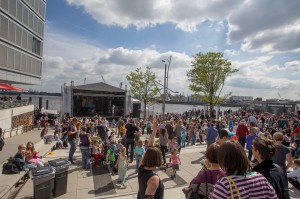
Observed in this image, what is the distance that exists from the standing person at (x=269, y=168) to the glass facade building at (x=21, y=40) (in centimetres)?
2870

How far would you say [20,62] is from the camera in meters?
31.2

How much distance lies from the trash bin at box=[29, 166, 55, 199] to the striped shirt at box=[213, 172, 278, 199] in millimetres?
5290

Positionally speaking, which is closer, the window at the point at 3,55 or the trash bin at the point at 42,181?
the trash bin at the point at 42,181

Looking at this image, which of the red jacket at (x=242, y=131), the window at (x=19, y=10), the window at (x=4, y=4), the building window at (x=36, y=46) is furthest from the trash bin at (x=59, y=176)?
the building window at (x=36, y=46)

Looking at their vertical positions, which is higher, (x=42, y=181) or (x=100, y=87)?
(x=100, y=87)

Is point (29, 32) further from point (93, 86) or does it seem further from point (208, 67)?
point (208, 67)

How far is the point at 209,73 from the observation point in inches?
1283

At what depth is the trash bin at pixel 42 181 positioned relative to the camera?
6211 millimetres

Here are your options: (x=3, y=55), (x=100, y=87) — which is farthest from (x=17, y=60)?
Result: (x=100, y=87)

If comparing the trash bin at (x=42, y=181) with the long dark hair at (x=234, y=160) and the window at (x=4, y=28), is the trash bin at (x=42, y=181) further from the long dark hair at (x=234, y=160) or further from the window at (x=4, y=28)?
the window at (x=4, y=28)

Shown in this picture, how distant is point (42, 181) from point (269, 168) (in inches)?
215

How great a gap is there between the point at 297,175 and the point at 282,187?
11.3 ft

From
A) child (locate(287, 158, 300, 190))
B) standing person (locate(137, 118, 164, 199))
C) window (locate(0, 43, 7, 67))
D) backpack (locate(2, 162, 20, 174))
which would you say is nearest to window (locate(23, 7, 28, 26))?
window (locate(0, 43, 7, 67))

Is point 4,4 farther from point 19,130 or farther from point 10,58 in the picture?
point 19,130
